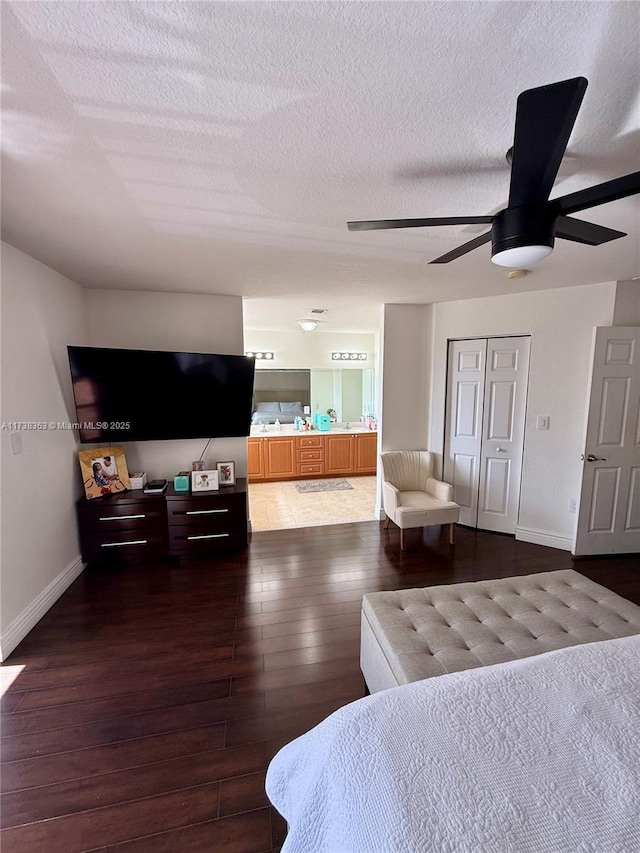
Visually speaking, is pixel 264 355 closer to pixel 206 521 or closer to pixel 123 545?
pixel 206 521

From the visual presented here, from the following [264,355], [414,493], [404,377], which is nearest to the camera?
[414,493]

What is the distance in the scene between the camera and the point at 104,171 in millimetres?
1470

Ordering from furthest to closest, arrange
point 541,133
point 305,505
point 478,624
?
point 305,505, point 478,624, point 541,133

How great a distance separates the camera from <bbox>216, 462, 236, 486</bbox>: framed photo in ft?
11.8

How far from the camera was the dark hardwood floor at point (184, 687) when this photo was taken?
4.38ft

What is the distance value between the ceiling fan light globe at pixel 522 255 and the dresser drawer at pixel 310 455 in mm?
4806

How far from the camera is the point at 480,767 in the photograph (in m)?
0.88

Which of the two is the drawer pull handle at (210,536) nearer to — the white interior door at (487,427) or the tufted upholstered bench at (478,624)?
the tufted upholstered bench at (478,624)

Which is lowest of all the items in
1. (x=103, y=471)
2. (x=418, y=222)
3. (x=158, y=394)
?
(x=103, y=471)

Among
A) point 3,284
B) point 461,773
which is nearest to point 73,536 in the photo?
point 3,284

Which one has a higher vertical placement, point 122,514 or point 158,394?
point 158,394

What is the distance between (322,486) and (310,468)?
0.48 m

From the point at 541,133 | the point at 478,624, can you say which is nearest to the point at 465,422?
the point at 478,624

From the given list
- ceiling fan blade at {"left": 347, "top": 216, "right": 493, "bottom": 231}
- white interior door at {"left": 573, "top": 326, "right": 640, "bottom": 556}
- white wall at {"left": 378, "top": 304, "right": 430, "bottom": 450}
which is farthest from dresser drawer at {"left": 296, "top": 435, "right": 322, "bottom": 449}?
ceiling fan blade at {"left": 347, "top": 216, "right": 493, "bottom": 231}
